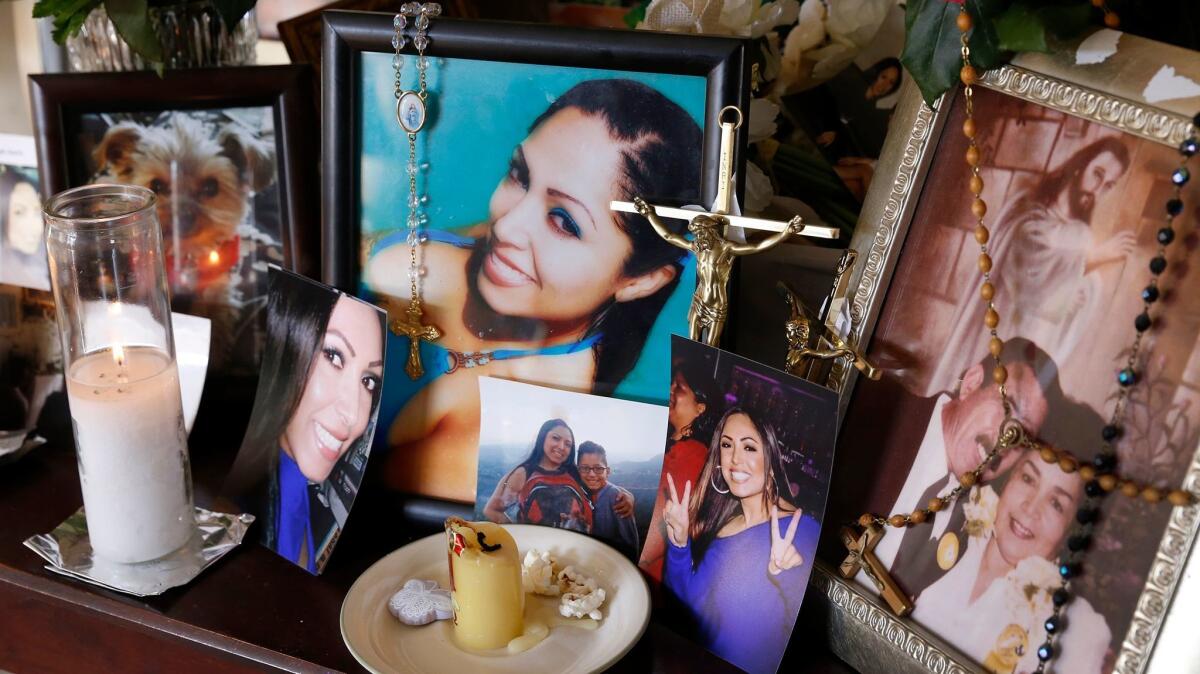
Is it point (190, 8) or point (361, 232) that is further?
point (190, 8)

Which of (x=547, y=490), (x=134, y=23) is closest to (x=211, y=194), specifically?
(x=134, y=23)

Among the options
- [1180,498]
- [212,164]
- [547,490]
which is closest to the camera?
[1180,498]

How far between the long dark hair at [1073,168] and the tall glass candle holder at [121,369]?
52 cm

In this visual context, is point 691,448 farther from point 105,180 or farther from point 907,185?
point 105,180

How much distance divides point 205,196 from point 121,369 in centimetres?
17

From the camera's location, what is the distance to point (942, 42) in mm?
529

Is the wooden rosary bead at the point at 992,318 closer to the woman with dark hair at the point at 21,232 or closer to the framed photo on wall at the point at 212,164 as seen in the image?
the framed photo on wall at the point at 212,164

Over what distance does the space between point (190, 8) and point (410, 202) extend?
275 millimetres

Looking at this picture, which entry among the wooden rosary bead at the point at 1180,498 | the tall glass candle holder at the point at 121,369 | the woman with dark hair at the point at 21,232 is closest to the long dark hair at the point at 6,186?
the woman with dark hair at the point at 21,232

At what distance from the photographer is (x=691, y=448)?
0.61 metres

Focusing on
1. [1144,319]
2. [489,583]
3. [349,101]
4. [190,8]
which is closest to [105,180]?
[190,8]

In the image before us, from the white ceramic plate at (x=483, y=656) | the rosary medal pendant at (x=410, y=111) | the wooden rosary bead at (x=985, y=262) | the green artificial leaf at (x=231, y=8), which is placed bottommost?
the white ceramic plate at (x=483, y=656)

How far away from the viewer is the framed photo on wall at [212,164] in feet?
2.44

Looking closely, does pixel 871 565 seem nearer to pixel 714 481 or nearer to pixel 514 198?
pixel 714 481
